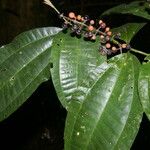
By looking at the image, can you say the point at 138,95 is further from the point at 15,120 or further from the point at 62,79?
the point at 15,120

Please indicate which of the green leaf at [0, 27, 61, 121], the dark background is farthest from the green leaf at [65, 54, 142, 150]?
the dark background

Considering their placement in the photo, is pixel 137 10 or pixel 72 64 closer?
pixel 72 64

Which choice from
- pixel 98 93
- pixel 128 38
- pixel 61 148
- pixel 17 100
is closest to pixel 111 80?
pixel 98 93

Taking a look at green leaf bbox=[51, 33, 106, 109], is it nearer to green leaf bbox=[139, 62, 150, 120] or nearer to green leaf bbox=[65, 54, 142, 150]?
green leaf bbox=[65, 54, 142, 150]

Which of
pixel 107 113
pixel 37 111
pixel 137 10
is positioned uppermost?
pixel 137 10

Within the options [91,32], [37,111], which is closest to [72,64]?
[91,32]

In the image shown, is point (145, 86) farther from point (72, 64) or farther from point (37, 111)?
point (37, 111)

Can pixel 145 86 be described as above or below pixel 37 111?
above
